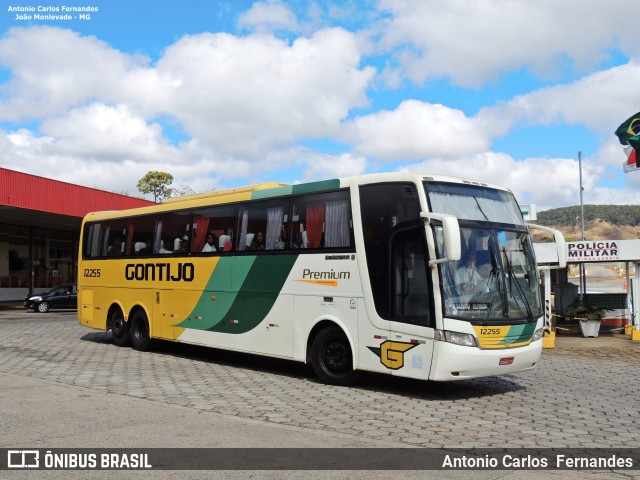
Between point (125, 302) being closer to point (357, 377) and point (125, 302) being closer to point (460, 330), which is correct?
point (357, 377)

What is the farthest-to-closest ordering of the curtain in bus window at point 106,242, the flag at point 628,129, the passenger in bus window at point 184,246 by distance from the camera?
the flag at point 628,129 → the curtain in bus window at point 106,242 → the passenger in bus window at point 184,246

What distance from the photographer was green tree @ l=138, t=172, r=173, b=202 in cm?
8659

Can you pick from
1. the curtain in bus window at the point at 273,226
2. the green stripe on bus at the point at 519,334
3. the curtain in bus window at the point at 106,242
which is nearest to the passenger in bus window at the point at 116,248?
the curtain in bus window at the point at 106,242

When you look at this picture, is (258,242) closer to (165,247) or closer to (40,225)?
(165,247)

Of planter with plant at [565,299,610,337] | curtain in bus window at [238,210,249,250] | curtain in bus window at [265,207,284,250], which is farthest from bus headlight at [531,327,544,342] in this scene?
planter with plant at [565,299,610,337]

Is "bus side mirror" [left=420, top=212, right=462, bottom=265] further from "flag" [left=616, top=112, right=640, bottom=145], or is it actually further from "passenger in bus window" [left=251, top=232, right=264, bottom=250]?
"flag" [left=616, top=112, right=640, bottom=145]

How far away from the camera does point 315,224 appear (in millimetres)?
11312

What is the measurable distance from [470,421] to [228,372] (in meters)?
5.62

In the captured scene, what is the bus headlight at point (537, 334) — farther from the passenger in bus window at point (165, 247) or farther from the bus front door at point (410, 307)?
the passenger in bus window at point (165, 247)

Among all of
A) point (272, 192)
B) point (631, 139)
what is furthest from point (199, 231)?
point (631, 139)

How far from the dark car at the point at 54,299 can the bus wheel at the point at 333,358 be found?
82.6 ft

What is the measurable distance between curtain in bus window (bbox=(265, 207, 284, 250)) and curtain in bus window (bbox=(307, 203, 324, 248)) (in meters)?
0.76

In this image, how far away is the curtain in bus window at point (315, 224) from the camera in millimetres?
11227

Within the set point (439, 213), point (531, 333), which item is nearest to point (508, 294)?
point (531, 333)
